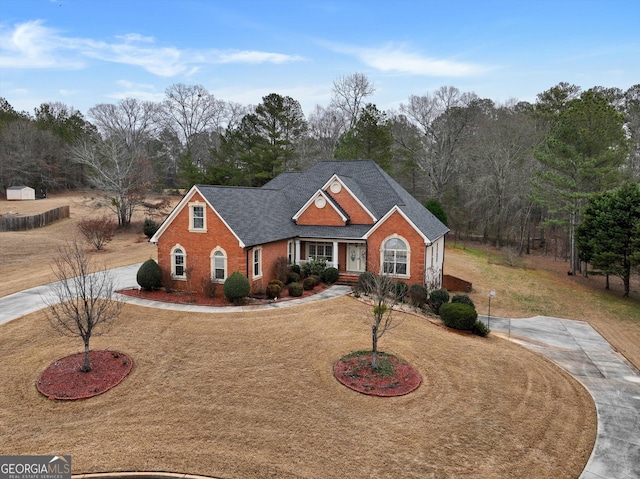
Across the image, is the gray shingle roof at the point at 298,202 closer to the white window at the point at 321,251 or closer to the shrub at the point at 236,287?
the white window at the point at 321,251

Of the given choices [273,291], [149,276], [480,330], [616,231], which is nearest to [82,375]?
[149,276]

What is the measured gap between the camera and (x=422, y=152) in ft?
178

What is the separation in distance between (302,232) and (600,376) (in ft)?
56.5

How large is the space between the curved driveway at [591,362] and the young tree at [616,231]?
305 inches

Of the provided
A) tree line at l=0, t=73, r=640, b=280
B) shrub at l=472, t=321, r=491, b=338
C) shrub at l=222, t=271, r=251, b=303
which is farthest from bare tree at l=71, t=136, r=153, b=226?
shrub at l=472, t=321, r=491, b=338

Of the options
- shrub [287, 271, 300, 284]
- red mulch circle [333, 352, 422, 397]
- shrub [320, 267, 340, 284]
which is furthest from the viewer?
shrub [320, 267, 340, 284]

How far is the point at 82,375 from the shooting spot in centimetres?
1264

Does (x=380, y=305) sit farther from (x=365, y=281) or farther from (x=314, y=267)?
(x=314, y=267)

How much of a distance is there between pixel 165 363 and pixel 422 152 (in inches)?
1862

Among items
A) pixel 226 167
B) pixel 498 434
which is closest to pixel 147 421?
pixel 498 434

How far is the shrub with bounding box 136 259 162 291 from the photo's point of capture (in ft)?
71.1

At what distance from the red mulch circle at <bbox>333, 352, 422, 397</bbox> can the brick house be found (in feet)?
30.6

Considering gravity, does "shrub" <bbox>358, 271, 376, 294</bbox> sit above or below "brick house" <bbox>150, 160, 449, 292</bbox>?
below

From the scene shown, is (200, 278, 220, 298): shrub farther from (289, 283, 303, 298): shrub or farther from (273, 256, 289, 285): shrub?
(289, 283, 303, 298): shrub
